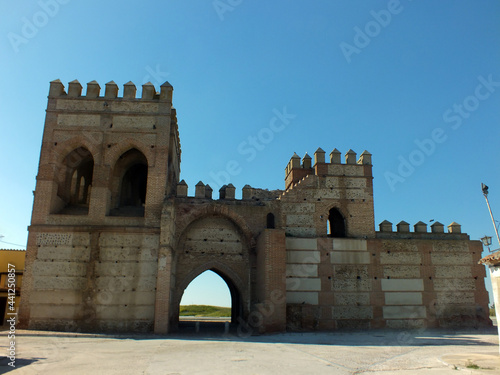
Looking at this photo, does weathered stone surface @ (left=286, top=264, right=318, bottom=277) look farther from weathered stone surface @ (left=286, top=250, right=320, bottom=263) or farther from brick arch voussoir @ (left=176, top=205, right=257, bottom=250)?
brick arch voussoir @ (left=176, top=205, right=257, bottom=250)

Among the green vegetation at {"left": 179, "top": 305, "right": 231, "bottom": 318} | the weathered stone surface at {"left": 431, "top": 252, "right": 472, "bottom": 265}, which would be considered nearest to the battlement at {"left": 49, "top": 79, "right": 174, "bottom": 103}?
the weathered stone surface at {"left": 431, "top": 252, "right": 472, "bottom": 265}

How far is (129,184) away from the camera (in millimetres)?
19422

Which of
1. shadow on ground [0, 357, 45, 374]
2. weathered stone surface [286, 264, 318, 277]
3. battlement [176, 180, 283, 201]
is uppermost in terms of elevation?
battlement [176, 180, 283, 201]

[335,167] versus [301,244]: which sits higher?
[335,167]

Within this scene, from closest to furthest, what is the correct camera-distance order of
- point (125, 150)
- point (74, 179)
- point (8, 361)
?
point (8, 361), point (125, 150), point (74, 179)

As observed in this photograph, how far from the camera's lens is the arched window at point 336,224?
59.8ft

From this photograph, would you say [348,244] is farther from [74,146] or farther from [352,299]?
[74,146]

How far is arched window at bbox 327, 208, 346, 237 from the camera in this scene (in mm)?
18237

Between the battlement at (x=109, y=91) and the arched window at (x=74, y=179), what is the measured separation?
243 centimetres

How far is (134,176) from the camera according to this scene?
20.0 m

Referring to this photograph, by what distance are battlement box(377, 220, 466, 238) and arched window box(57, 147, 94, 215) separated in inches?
516

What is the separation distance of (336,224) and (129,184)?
10171 mm

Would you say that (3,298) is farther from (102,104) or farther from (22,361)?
(22,361)

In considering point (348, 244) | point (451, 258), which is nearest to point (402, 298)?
point (451, 258)
